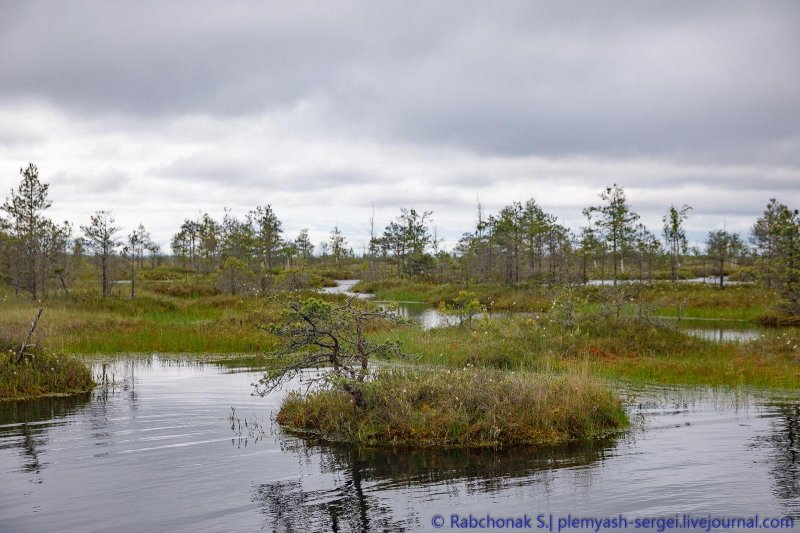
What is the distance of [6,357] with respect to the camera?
59.8ft

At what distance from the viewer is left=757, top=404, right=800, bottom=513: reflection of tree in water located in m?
10.2

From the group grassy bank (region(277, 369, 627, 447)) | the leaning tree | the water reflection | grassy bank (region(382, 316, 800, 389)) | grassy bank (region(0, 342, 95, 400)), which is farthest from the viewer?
grassy bank (region(382, 316, 800, 389))

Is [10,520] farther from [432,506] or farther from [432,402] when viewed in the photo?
[432,402]

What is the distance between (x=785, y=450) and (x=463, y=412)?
613cm

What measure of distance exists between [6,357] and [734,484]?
60.3ft

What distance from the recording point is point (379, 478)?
11164 millimetres

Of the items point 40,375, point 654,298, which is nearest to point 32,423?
point 40,375

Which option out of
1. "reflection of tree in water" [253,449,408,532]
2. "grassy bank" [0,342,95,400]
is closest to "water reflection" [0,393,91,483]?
"grassy bank" [0,342,95,400]

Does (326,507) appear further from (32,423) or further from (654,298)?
(654,298)

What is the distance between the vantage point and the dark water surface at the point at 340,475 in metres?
9.58

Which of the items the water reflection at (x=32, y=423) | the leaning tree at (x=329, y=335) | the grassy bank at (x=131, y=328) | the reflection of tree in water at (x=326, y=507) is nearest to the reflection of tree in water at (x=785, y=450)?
the reflection of tree in water at (x=326, y=507)

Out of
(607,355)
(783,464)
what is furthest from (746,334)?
(783,464)

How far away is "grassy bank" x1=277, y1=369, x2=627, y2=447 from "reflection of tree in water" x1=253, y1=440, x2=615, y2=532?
46cm

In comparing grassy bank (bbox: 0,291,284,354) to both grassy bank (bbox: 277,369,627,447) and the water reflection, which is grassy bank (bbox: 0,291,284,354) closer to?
the water reflection
